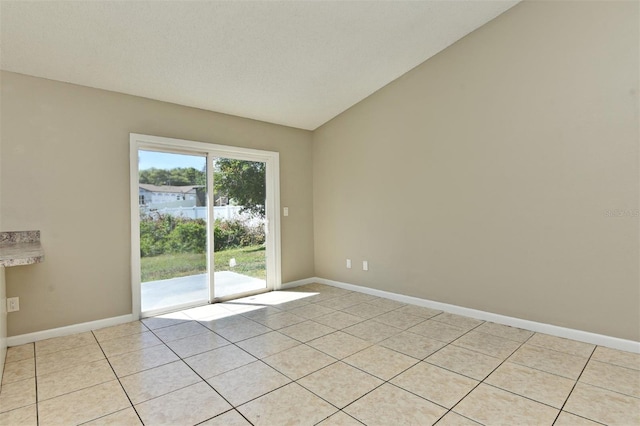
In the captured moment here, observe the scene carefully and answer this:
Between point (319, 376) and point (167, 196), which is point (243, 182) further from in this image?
point (319, 376)

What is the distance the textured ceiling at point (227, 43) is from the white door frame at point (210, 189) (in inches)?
19.8

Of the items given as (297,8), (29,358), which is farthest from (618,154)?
(29,358)

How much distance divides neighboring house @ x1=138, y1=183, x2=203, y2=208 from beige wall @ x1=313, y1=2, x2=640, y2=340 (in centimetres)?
230

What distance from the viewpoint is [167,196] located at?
3762 millimetres

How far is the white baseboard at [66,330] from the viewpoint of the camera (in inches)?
113

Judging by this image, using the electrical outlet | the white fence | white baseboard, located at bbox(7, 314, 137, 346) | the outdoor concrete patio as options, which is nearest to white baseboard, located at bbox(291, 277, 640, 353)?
the outdoor concrete patio

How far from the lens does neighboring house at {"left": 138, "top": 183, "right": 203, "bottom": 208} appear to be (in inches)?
141

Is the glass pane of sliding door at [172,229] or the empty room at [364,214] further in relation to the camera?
the glass pane of sliding door at [172,229]

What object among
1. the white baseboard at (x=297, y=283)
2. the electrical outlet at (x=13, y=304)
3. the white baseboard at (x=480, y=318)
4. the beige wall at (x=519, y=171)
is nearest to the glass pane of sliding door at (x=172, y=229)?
the white baseboard at (x=480, y=318)

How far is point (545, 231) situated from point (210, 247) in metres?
3.65

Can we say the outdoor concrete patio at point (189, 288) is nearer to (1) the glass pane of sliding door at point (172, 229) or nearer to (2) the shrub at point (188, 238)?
(1) the glass pane of sliding door at point (172, 229)

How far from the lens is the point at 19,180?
2.87 metres

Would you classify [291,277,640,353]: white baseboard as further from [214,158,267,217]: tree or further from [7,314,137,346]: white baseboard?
[7,314,137,346]: white baseboard

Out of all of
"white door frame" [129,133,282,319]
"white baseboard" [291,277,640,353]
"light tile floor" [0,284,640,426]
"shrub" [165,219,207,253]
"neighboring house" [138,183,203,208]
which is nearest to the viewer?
"light tile floor" [0,284,640,426]
